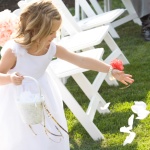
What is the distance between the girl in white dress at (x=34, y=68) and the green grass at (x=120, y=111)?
0.39 metres

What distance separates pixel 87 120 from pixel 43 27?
0.90 m

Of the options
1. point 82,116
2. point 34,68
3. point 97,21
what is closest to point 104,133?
point 82,116

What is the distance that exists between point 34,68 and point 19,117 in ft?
0.90

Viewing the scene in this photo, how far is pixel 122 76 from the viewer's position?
2408 millimetres

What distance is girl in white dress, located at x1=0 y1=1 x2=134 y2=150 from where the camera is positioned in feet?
7.44

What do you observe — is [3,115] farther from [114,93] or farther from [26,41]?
[114,93]

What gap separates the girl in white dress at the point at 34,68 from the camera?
2268 millimetres

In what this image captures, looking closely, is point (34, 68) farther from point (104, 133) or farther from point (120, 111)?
point (120, 111)

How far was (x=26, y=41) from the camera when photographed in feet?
7.52

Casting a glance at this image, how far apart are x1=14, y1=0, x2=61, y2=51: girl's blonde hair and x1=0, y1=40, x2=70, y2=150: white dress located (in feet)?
0.26

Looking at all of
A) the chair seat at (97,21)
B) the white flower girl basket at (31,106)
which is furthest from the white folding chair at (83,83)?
the white flower girl basket at (31,106)

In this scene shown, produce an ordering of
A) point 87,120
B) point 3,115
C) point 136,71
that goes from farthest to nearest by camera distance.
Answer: point 136,71
point 87,120
point 3,115

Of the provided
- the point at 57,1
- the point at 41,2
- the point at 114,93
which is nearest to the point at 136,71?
the point at 114,93

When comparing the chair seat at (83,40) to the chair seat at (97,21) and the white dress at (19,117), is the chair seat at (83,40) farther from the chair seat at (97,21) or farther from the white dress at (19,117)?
the white dress at (19,117)
